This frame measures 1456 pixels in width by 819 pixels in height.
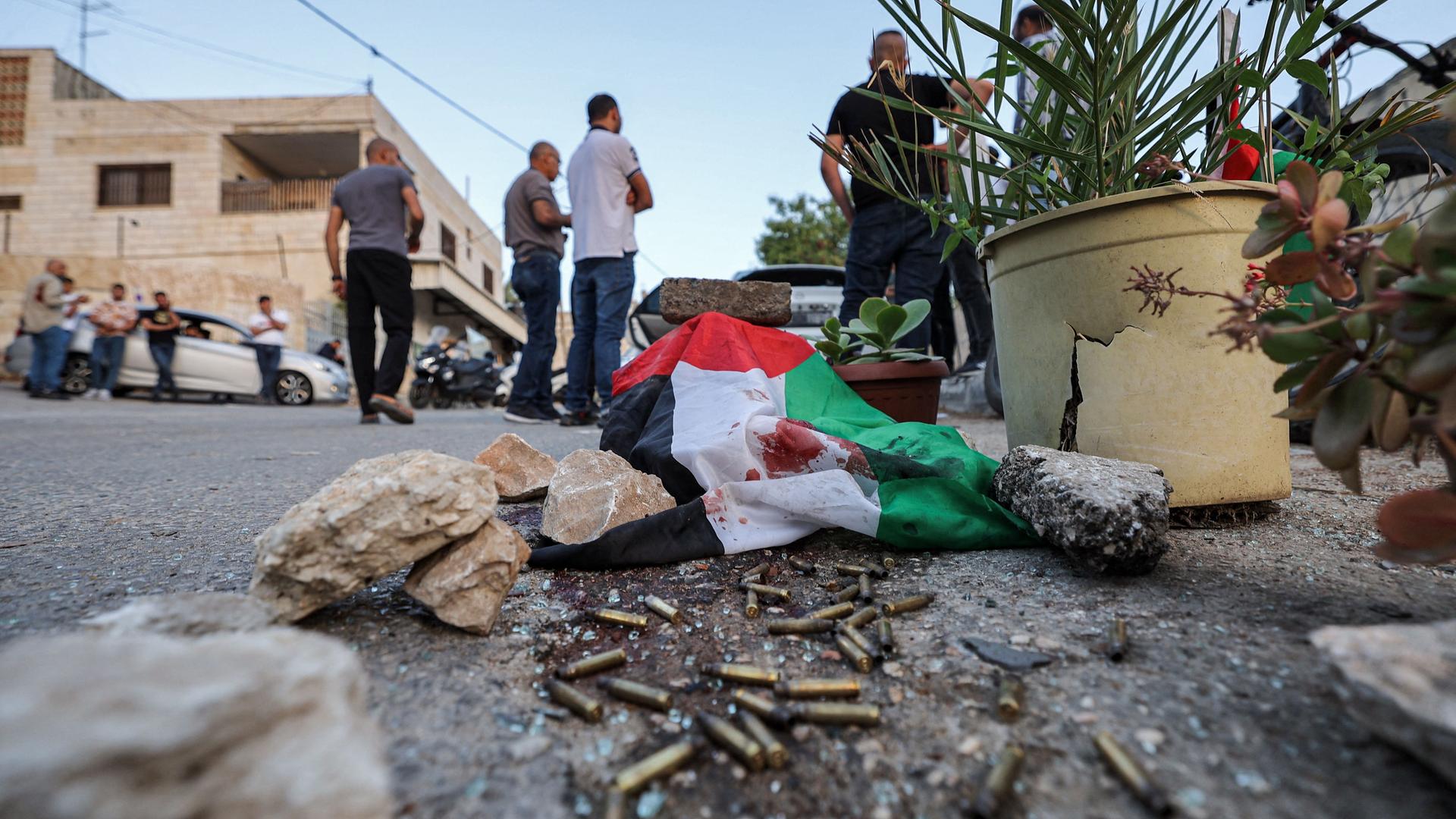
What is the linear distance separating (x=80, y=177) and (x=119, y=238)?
2.02 metres

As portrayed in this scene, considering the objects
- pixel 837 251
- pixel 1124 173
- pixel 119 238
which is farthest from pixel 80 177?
pixel 1124 173

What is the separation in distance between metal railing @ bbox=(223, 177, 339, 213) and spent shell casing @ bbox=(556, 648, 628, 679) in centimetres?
2173

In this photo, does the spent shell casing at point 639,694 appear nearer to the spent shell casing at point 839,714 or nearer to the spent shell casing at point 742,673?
the spent shell casing at point 742,673

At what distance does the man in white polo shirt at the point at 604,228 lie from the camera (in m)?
4.71

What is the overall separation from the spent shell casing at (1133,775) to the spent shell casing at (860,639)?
0.35 m

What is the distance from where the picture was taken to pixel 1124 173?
172 cm

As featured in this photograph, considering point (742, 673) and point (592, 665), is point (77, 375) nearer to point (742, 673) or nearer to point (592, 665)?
point (592, 665)

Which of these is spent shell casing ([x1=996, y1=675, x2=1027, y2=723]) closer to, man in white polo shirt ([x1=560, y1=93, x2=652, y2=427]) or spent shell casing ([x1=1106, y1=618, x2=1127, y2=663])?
spent shell casing ([x1=1106, y1=618, x2=1127, y2=663])

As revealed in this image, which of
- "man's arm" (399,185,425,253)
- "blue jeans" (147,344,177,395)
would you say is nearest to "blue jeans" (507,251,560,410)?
"man's arm" (399,185,425,253)

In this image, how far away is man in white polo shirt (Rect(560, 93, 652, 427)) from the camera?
15.5ft

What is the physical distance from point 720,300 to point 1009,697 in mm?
2500

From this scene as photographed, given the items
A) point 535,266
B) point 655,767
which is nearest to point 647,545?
point 655,767

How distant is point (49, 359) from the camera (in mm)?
10297

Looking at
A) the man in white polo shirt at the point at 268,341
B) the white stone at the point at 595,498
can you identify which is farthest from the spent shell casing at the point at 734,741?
the man in white polo shirt at the point at 268,341
